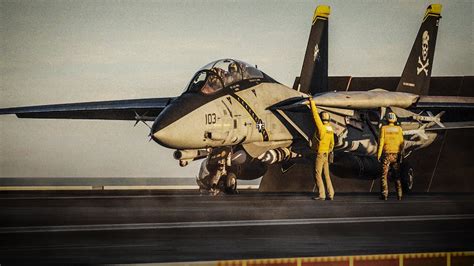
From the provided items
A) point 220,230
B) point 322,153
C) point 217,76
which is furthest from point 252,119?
point 220,230

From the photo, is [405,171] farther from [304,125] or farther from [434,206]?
[434,206]

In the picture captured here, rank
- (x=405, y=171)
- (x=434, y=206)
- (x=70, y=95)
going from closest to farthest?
(x=434, y=206), (x=405, y=171), (x=70, y=95)

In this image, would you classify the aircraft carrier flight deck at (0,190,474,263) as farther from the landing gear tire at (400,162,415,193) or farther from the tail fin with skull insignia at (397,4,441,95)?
the tail fin with skull insignia at (397,4,441,95)

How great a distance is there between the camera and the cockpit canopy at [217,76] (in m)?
17.7

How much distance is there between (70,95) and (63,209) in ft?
42.5

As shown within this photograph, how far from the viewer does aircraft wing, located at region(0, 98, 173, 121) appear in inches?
829

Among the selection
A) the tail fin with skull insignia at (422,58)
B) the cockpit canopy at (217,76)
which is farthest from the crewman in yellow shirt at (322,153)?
the tail fin with skull insignia at (422,58)

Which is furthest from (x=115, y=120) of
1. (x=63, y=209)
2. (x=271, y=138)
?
(x=63, y=209)

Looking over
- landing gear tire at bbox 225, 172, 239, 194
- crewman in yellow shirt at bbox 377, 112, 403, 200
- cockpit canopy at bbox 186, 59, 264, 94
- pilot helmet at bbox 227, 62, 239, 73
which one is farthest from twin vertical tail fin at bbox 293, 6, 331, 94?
crewman in yellow shirt at bbox 377, 112, 403, 200

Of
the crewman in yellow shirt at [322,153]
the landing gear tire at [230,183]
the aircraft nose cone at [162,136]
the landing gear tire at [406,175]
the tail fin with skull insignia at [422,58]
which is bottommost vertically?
the landing gear tire at [406,175]

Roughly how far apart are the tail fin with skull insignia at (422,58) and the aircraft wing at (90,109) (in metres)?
7.85

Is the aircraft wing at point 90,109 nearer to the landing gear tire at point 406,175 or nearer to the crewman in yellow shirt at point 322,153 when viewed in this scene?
the crewman in yellow shirt at point 322,153

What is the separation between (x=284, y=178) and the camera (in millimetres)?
32781

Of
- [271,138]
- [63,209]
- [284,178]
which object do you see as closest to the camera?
[63,209]
